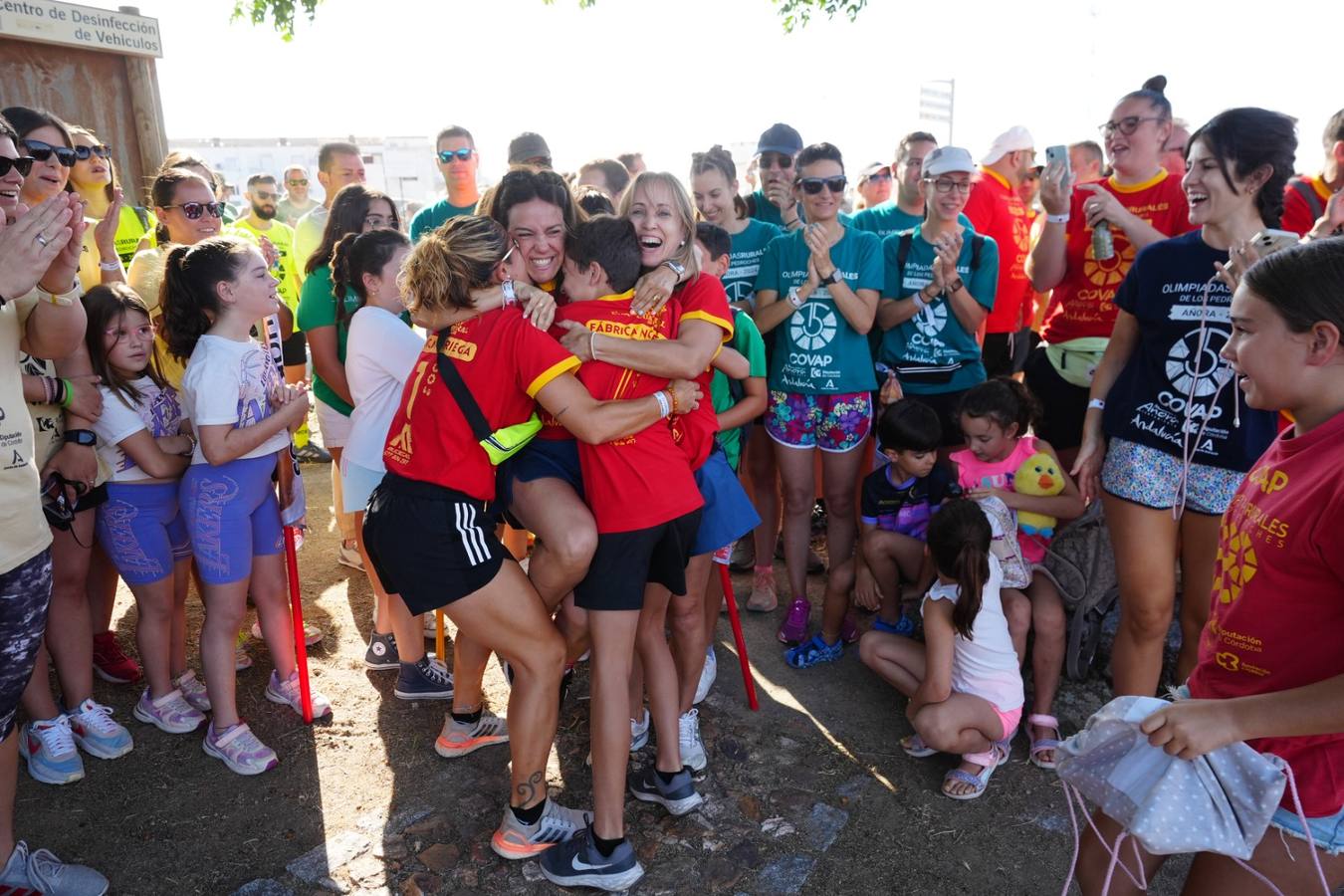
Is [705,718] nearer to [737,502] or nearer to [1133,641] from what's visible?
[737,502]

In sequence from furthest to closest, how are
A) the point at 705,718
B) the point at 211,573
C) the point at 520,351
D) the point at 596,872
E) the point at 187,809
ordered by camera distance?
1. the point at 705,718
2. the point at 211,573
3. the point at 187,809
4. the point at 596,872
5. the point at 520,351

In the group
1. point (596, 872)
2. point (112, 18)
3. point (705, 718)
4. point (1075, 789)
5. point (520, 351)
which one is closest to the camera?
point (1075, 789)

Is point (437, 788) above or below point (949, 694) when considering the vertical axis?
below

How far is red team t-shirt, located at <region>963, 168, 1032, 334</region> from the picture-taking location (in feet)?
18.6

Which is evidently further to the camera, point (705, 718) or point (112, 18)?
point (112, 18)

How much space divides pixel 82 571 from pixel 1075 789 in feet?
11.4

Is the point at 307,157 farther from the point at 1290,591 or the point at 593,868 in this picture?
the point at 1290,591

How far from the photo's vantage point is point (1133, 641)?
302 centimetres

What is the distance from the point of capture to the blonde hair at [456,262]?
2.50m

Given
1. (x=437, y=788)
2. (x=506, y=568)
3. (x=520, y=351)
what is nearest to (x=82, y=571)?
(x=437, y=788)

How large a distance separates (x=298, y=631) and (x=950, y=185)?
3647 mm

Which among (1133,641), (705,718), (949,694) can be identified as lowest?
(705,718)

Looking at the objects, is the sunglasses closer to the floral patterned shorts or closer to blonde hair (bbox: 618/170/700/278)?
blonde hair (bbox: 618/170/700/278)

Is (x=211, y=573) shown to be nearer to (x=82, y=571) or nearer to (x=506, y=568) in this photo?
(x=82, y=571)
